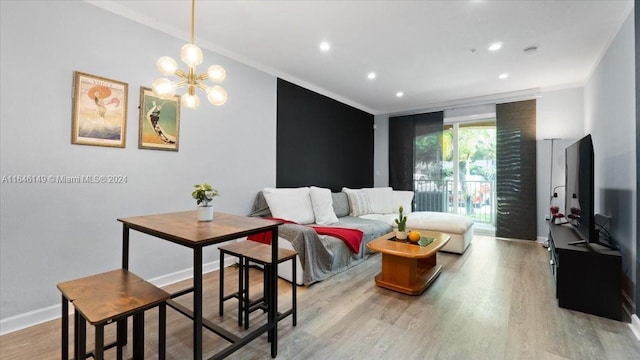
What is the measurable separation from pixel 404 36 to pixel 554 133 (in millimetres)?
3490

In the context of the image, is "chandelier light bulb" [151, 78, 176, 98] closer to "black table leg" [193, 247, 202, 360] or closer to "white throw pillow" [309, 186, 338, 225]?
"black table leg" [193, 247, 202, 360]

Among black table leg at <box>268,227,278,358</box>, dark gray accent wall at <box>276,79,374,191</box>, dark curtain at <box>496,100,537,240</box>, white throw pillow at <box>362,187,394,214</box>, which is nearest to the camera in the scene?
black table leg at <box>268,227,278,358</box>

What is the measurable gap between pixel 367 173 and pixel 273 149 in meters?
2.85

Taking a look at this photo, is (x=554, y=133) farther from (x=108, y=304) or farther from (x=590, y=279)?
(x=108, y=304)

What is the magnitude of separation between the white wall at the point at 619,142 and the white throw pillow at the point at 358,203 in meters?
2.99

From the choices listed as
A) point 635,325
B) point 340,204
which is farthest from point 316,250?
point 635,325

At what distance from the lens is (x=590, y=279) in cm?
232

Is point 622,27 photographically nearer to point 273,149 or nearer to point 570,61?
point 570,61

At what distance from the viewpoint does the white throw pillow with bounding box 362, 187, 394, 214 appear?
521 centimetres

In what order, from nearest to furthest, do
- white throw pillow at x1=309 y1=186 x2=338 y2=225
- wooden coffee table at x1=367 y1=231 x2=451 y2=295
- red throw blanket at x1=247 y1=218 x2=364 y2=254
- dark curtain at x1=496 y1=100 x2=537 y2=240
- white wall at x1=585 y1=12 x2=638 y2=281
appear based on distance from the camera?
white wall at x1=585 y1=12 x2=638 y2=281 < wooden coffee table at x1=367 y1=231 x2=451 y2=295 < red throw blanket at x1=247 y1=218 x2=364 y2=254 < white throw pillow at x1=309 y1=186 x2=338 y2=225 < dark curtain at x1=496 y1=100 x2=537 y2=240

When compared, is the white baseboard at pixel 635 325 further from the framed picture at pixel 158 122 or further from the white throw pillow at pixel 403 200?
the framed picture at pixel 158 122

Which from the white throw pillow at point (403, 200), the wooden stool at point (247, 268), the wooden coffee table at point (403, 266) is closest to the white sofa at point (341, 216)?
the white throw pillow at point (403, 200)

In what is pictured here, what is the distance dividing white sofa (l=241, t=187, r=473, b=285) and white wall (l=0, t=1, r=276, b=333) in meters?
0.92

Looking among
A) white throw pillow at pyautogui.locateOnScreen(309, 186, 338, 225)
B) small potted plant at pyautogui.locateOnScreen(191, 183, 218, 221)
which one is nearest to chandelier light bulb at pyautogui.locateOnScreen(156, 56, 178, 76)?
small potted plant at pyautogui.locateOnScreen(191, 183, 218, 221)
